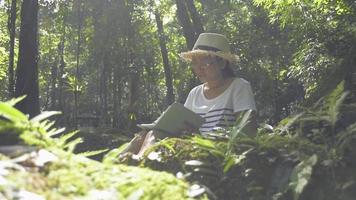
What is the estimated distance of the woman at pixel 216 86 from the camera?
3.65 m

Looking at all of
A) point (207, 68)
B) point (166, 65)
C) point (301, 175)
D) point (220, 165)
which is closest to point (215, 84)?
point (207, 68)

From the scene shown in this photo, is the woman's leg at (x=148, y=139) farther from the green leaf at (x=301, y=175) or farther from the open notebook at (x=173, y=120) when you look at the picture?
the green leaf at (x=301, y=175)

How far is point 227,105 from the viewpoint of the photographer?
146 inches

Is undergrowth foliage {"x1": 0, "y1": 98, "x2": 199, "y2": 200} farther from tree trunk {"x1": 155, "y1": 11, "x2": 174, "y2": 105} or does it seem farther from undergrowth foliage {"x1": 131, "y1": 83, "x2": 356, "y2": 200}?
tree trunk {"x1": 155, "y1": 11, "x2": 174, "y2": 105}

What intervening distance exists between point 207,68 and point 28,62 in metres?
6.60

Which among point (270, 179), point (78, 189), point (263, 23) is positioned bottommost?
point (270, 179)

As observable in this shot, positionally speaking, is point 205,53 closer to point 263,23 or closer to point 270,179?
point 270,179

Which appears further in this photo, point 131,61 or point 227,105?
point 131,61

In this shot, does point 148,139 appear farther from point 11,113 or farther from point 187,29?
point 187,29

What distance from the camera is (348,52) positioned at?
30.8 ft

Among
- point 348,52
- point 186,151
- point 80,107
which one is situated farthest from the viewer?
point 80,107

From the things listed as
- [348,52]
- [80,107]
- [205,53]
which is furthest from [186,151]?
[80,107]

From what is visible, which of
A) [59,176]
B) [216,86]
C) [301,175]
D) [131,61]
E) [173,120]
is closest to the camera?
[59,176]

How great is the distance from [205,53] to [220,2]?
2268cm
